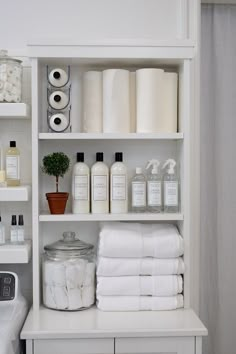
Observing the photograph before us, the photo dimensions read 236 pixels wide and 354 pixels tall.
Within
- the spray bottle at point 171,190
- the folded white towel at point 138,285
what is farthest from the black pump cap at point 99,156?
the folded white towel at point 138,285

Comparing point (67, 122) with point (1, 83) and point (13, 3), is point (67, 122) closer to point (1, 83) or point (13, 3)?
point (1, 83)

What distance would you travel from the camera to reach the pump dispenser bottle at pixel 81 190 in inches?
87.9

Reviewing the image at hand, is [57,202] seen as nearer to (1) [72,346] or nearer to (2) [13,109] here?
(2) [13,109]

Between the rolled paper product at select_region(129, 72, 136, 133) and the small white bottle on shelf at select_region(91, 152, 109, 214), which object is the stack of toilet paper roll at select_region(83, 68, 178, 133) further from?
A: the small white bottle on shelf at select_region(91, 152, 109, 214)

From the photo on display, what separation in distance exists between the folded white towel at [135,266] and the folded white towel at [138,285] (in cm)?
2

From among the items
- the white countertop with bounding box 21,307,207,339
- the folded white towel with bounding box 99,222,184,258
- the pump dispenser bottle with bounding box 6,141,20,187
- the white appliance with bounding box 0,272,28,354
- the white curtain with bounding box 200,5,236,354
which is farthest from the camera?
the white curtain with bounding box 200,5,236,354

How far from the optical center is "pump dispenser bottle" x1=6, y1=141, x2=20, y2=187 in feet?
7.36

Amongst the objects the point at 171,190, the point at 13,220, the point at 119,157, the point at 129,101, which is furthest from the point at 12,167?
the point at 171,190

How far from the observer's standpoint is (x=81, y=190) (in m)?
2.23

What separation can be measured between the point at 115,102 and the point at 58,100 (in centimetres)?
25

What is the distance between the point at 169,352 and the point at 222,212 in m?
0.94

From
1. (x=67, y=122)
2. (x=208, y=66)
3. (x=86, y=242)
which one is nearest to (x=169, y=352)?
(x=86, y=242)

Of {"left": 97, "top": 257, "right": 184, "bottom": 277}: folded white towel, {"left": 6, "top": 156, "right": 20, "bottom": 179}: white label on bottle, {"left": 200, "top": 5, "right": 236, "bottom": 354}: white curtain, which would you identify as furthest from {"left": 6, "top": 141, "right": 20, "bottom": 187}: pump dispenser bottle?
{"left": 200, "top": 5, "right": 236, "bottom": 354}: white curtain

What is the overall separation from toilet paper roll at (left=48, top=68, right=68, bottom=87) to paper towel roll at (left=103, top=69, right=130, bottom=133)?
0.18 m
